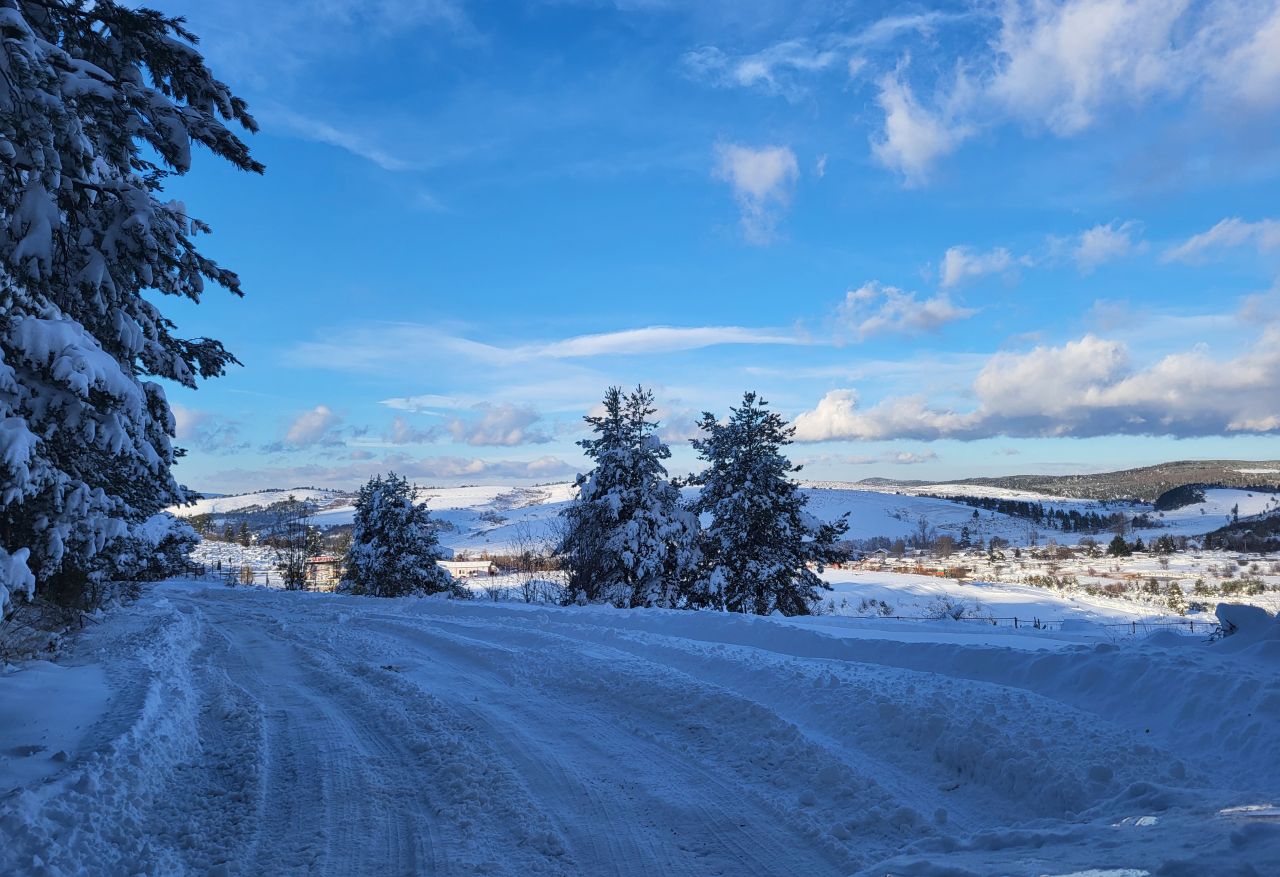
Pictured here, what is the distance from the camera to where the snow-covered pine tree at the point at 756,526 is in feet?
75.5

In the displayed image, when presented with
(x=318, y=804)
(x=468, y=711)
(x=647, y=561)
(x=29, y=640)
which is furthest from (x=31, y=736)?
(x=647, y=561)

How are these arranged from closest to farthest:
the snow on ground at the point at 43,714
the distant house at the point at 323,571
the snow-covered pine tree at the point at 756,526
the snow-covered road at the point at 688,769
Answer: the snow-covered road at the point at 688,769, the snow on ground at the point at 43,714, the snow-covered pine tree at the point at 756,526, the distant house at the point at 323,571

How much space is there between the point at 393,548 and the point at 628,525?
11.3 meters

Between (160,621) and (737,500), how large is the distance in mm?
16199

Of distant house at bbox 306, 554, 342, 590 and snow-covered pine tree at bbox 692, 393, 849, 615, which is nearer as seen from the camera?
snow-covered pine tree at bbox 692, 393, 849, 615

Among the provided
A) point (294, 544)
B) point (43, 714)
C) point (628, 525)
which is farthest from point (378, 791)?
point (294, 544)

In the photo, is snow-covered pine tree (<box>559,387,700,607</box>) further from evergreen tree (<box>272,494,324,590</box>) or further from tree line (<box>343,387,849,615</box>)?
evergreen tree (<box>272,494,324,590</box>)

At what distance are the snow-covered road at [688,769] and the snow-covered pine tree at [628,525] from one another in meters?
15.1

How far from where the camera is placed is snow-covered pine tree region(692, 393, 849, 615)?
75.5 ft

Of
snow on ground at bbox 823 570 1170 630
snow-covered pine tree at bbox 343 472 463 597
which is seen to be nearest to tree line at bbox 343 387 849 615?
snow-covered pine tree at bbox 343 472 463 597

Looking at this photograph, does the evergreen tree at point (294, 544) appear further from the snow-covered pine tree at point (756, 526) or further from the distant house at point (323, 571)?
the snow-covered pine tree at point (756, 526)

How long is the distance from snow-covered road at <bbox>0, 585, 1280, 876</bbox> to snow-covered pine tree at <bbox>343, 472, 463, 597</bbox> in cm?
2064

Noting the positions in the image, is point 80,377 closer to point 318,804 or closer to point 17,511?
point 17,511

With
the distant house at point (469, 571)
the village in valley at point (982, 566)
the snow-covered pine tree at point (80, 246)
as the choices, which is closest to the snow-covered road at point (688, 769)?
the snow-covered pine tree at point (80, 246)
